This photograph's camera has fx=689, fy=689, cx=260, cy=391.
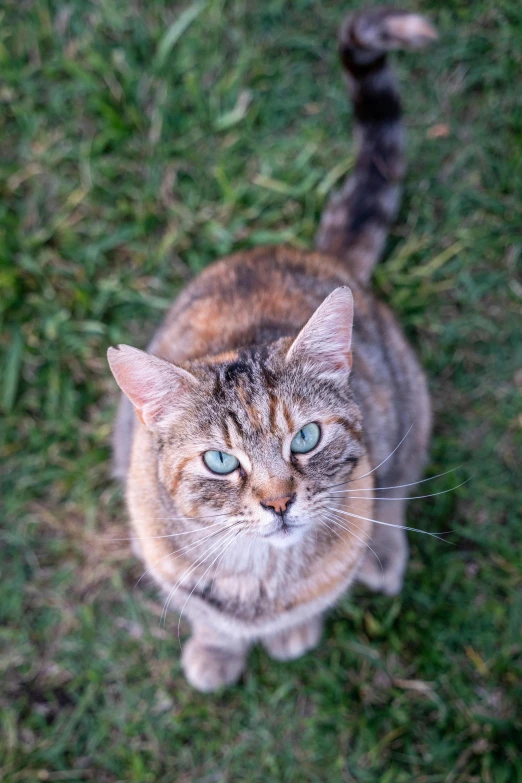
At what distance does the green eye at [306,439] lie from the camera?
5.89 feet

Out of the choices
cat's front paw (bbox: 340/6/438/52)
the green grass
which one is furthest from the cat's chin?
cat's front paw (bbox: 340/6/438/52)

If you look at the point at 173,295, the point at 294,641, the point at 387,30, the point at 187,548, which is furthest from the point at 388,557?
the point at 387,30

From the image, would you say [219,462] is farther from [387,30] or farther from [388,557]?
[387,30]

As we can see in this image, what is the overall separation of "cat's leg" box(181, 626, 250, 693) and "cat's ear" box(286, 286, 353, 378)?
1.32 m

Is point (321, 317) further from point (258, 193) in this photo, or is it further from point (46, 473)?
point (46, 473)

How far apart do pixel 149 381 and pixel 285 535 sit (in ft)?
1.73

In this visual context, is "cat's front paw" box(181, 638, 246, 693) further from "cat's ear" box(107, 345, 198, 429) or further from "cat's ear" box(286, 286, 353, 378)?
"cat's ear" box(286, 286, 353, 378)

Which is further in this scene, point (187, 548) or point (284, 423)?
point (187, 548)

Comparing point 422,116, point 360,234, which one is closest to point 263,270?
point 360,234

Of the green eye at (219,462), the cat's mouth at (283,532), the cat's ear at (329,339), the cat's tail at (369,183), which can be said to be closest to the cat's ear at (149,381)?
the green eye at (219,462)

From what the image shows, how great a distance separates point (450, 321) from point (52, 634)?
2224 mm

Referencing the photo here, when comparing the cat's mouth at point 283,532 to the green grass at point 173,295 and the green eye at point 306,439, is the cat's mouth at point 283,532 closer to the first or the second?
the green eye at point 306,439

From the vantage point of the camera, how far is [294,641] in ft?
8.97

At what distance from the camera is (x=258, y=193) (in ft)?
10.3
